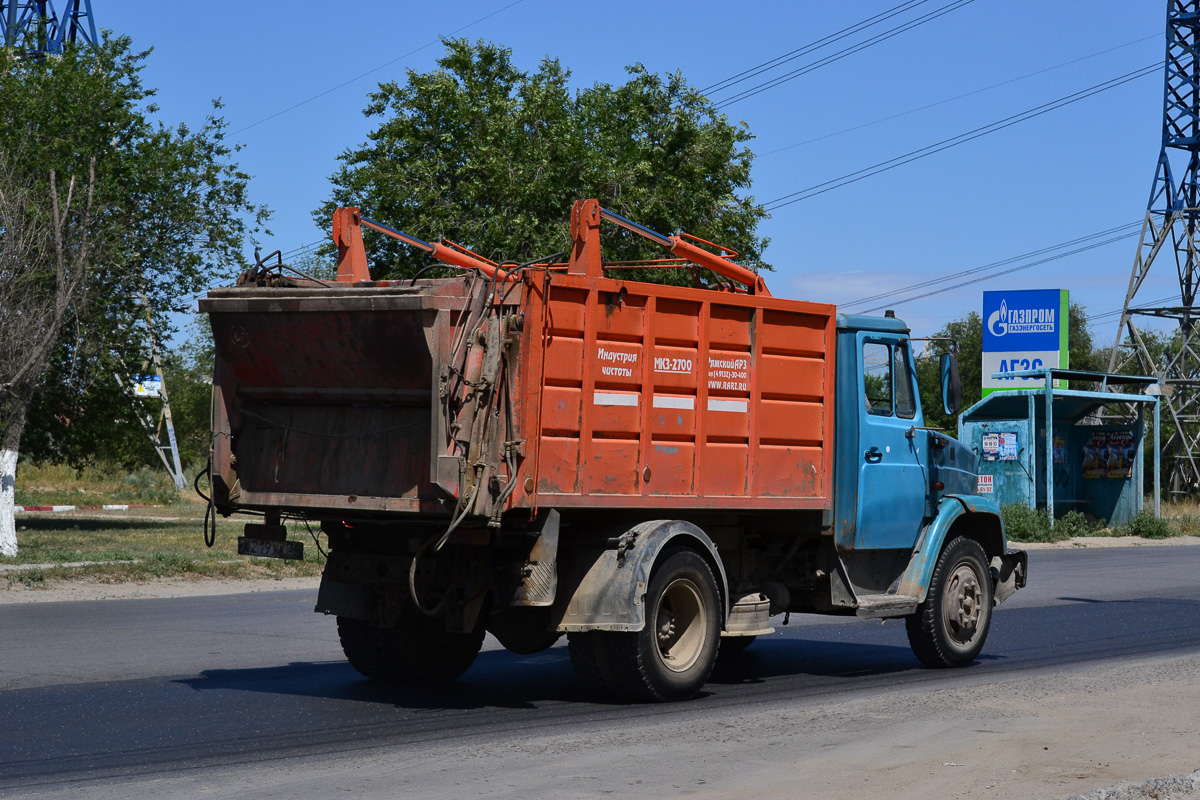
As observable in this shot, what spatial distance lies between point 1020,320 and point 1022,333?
404 mm

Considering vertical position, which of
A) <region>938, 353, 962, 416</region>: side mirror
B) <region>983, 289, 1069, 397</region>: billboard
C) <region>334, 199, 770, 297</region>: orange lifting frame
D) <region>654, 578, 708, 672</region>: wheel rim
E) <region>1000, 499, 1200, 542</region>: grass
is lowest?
<region>654, 578, 708, 672</region>: wheel rim

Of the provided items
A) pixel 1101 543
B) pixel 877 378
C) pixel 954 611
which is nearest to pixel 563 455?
pixel 877 378

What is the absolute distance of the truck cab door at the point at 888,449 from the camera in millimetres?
10555

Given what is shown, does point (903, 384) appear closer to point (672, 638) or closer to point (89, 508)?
point (672, 638)

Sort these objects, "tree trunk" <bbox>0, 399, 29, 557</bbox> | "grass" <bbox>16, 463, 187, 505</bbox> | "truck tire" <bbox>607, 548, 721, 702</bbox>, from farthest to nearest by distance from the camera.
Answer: "grass" <bbox>16, 463, 187, 505</bbox> → "tree trunk" <bbox>0, 399, 29, 557</bbox> → "truck tire" <bbox>607, 548, 721, 702</bbox>

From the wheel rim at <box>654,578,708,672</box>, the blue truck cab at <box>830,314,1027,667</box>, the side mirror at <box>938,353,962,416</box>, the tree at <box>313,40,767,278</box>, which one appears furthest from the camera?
the tree at <box>313,40,767,278</box>

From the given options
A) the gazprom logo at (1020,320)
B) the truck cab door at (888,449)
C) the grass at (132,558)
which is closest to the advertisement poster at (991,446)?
the gazprom logo at (1020,320)

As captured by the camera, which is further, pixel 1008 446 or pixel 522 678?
pixel 1008 446

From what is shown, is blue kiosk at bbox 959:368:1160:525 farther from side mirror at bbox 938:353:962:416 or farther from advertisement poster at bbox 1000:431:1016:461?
side mirror at bbox 938:353:962:416

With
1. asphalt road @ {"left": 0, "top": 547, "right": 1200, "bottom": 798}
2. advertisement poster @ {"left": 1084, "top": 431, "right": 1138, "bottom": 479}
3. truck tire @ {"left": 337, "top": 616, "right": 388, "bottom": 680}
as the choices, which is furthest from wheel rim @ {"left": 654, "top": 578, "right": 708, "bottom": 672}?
advertisement poster @ {"left": 1084, "top": 431, "right": 1138, "bottom": 479}

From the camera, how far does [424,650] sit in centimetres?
1004

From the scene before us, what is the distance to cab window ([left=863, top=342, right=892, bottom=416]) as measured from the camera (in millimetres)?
10656

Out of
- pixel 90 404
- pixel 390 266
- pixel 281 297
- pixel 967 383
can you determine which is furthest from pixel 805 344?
pixel 967 383

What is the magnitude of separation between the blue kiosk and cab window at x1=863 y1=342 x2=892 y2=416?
21.1 metres
